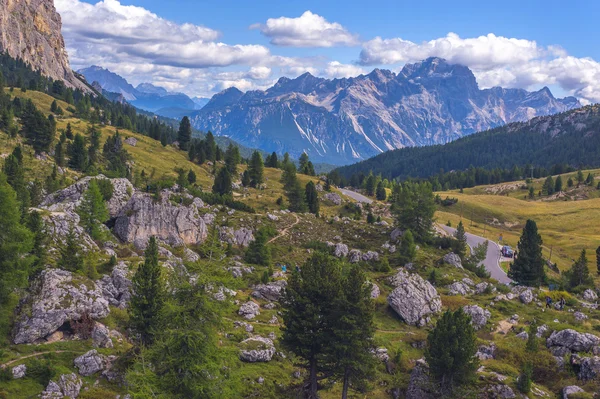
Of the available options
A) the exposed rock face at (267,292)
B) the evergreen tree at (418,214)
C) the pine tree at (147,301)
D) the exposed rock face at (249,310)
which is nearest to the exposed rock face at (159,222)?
the exposed rock face at (267,292)

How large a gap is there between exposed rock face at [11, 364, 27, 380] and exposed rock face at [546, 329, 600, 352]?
56.6m

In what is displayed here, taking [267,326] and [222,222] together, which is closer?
[267,326]

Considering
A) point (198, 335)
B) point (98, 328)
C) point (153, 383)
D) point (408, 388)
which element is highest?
point (198, 335)

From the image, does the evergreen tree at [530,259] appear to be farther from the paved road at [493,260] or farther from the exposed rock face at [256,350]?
the exposed rock face at [256,350]

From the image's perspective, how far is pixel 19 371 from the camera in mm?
38906

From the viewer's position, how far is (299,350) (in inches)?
1817

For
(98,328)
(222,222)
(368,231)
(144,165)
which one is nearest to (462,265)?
(368,231)

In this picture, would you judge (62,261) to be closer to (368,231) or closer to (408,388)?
(408,388)

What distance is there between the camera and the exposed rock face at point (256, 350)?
51325 mm

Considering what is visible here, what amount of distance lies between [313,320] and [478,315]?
31.6 m

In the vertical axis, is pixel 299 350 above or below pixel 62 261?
below

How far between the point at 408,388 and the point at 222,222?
61.9m

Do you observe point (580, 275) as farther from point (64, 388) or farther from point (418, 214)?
point (64, 388)

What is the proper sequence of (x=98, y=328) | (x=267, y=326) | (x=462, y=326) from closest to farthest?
(x=462, y=326) < (x=98, y=328) < (x=267, y=326)
